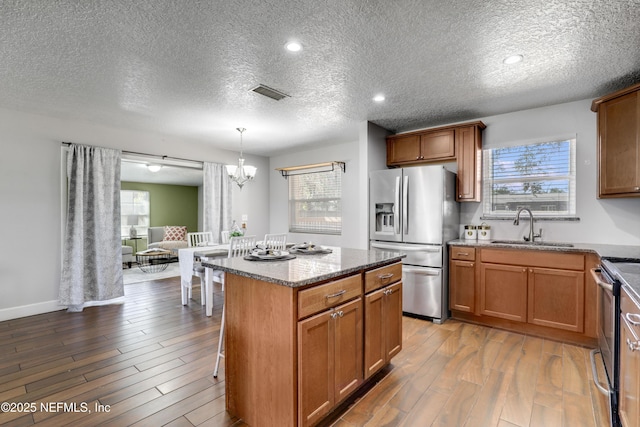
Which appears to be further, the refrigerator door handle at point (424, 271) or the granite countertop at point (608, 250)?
the refrigerator door handle at point (424, 271)

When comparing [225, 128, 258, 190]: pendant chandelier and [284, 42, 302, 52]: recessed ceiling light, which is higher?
[284, 42, 302, 52]: recessed ceiling light

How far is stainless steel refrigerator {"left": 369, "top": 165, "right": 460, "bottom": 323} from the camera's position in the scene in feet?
11.2

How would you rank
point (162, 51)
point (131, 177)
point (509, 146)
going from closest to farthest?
point (162, 51)
point (509, 146)
point (131, 177)

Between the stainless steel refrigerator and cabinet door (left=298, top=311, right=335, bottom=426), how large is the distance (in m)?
2.08

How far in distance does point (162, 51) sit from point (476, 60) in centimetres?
240

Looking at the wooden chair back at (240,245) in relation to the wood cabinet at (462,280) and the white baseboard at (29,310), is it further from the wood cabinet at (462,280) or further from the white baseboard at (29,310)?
the wood cabinet at (462,280)

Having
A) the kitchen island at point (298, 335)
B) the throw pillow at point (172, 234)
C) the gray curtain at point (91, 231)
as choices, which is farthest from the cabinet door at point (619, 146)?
the throw pillow at point (172, 234)

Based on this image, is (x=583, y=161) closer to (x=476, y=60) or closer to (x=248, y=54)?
(x=476, y=60)

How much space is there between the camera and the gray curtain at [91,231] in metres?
3.81

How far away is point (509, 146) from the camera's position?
357 centimetres

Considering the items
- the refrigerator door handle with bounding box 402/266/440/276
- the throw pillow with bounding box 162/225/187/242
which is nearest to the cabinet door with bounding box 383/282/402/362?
the refrigerator door handle with bounding box 402/266/440/276

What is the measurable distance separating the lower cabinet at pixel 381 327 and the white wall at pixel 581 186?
2.13 metres

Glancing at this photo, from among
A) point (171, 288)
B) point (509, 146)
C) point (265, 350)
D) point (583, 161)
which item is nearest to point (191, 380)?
point (265, 350)

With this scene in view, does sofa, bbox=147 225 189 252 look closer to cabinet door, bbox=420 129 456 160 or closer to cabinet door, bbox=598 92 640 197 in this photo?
cabinet door, bbox=420 129 456 160
